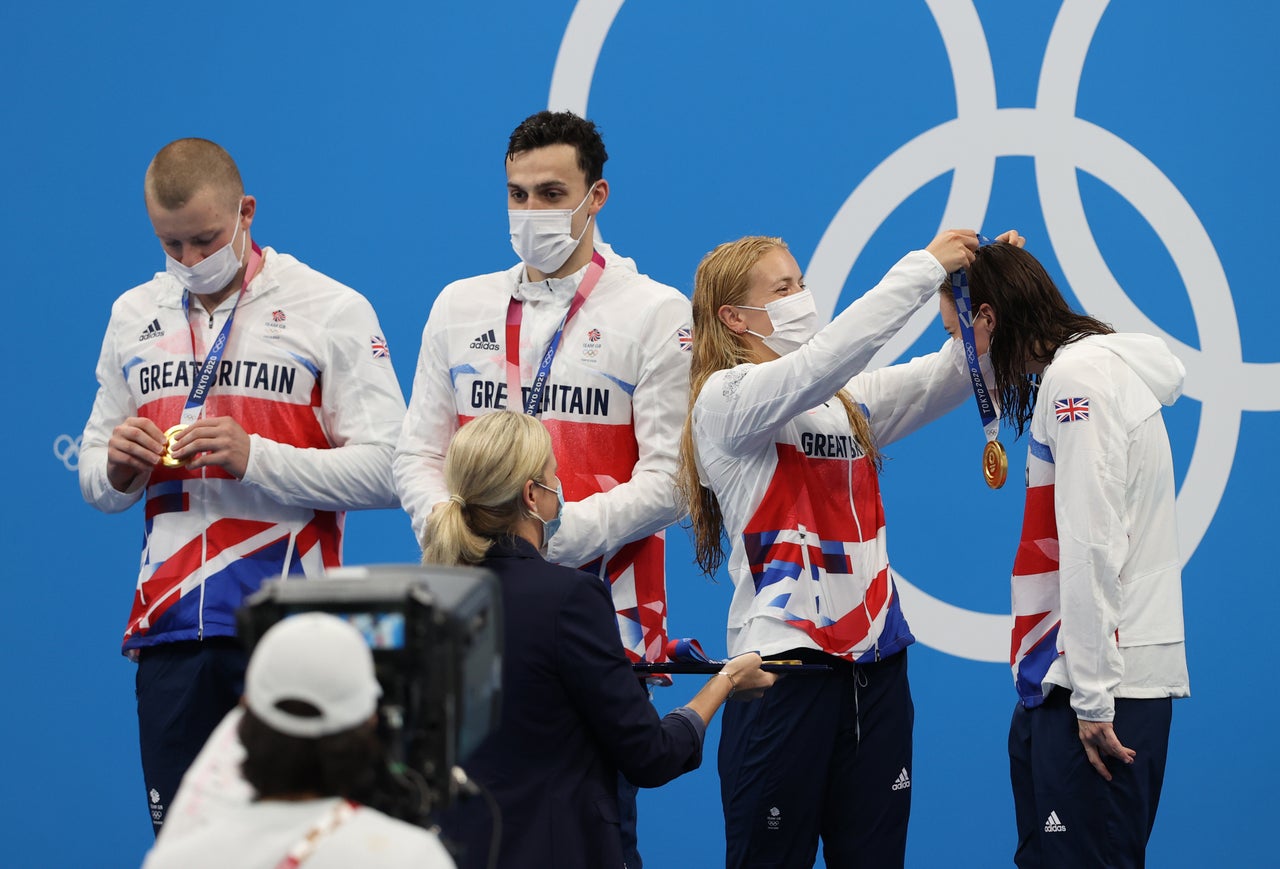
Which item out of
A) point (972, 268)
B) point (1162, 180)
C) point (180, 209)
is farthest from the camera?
point (1162, 180)

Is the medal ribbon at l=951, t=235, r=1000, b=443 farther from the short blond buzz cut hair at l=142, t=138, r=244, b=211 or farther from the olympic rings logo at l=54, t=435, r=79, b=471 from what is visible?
the olympic rings logo at l=54, t=435, r=79, b=471

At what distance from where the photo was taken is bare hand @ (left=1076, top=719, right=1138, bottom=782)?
288cm

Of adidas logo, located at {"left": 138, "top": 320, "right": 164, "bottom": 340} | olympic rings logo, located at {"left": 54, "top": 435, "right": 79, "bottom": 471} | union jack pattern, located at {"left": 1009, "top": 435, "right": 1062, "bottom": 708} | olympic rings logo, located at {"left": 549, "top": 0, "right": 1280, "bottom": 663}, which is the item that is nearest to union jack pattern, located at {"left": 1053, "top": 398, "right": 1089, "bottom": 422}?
union jack pattern, located at {"left": 1009, "top": 435, "right": 1062, "bottom": 708}

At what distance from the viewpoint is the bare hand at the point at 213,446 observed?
3.33 metres

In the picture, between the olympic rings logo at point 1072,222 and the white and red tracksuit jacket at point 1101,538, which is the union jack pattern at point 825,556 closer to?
the white and red tracksuit jacket at point 1101,538

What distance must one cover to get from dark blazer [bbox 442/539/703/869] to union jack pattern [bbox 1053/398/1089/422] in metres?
1.03

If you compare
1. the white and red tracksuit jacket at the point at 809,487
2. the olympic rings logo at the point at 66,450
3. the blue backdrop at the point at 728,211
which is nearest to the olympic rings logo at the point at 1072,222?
the blue backdrop at the point at 728,211

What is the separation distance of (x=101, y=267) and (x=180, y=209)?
172 centimetres

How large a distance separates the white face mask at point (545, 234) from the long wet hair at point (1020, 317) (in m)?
0.91

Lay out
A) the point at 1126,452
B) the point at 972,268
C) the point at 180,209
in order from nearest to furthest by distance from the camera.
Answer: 1. the point at 1126,452
2. the point at 972,268
3. the point at 180,209

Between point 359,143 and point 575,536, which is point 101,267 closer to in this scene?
point 359,143

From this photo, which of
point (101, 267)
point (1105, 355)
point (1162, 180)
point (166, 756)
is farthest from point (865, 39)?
point (166, 756)

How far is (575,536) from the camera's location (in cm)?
324

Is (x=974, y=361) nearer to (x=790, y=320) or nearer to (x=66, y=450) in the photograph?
(x=790, y=320)
